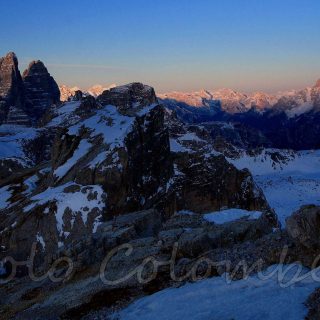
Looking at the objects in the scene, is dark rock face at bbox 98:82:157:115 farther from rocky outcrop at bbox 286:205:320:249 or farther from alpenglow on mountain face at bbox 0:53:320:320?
rocky outcrop at bbox 286:205:320:249

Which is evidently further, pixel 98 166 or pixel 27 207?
pixel 98 166

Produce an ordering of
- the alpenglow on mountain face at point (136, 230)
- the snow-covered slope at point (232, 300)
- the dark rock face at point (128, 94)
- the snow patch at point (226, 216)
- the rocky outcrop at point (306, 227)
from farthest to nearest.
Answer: the dark rock face at point (128, 94)
the snow patch at point (226, 216)
the rocky outcrop at point (306, 227)
the alpenglow on mountain face at point (136, 230)
the snow-covered slope at point (232, 300)

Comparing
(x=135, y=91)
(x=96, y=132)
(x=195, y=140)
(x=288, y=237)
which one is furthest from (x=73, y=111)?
(x=288, y=237)

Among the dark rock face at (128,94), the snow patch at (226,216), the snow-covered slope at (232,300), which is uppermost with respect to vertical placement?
the dark rock face at (128,94)

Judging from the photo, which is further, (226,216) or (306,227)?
(226,216)

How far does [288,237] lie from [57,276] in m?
18.4

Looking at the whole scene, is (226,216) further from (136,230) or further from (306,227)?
(306,227)

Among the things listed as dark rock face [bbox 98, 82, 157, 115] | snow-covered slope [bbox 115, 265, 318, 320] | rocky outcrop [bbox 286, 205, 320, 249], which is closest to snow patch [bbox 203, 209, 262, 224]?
rocky outcrop [bbox 286, 205, 320, 249]

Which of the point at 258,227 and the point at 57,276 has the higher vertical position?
the point at 258,227

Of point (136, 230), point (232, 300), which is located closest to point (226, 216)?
point (136, 230)

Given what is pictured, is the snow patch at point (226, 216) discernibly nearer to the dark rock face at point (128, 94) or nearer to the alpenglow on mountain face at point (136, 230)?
the alpenglow on mountain face at point (136, 230)

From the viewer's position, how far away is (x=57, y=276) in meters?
37.5

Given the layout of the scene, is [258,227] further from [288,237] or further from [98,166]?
[98,166]

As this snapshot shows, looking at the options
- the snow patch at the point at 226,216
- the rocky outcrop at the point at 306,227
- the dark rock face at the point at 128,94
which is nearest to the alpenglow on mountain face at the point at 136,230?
the rocky outcrop at the point at 306,227
